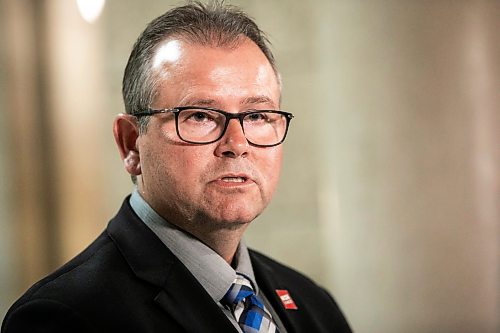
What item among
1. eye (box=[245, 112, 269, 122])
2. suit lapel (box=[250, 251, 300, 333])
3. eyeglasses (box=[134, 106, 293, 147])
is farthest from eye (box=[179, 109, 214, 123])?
suit lapel (box=[250, 251, 300, 333])

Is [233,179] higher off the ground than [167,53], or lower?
lower

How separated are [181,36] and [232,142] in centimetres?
34

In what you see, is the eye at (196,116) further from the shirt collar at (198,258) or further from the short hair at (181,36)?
the shirt collar at (198,258)

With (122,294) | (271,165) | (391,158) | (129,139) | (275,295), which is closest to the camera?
(122,294)

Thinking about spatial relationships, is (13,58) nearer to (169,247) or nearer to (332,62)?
(332,62)

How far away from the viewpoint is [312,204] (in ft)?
16.7

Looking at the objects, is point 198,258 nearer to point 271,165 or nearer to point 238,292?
point 238,292

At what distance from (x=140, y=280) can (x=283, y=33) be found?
3.32m

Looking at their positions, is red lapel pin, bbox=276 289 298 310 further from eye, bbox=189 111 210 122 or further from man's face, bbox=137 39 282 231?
eye, bbox=189 111 210 122

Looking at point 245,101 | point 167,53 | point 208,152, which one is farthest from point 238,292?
point 167,53

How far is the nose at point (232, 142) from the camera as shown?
2080 mm

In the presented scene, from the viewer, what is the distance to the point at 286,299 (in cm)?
245

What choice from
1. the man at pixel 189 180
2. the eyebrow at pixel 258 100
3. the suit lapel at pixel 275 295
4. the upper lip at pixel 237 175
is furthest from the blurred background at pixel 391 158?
the upper lip at pixel 237 175

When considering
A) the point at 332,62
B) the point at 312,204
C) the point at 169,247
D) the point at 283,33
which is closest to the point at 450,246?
the point at 312,204
